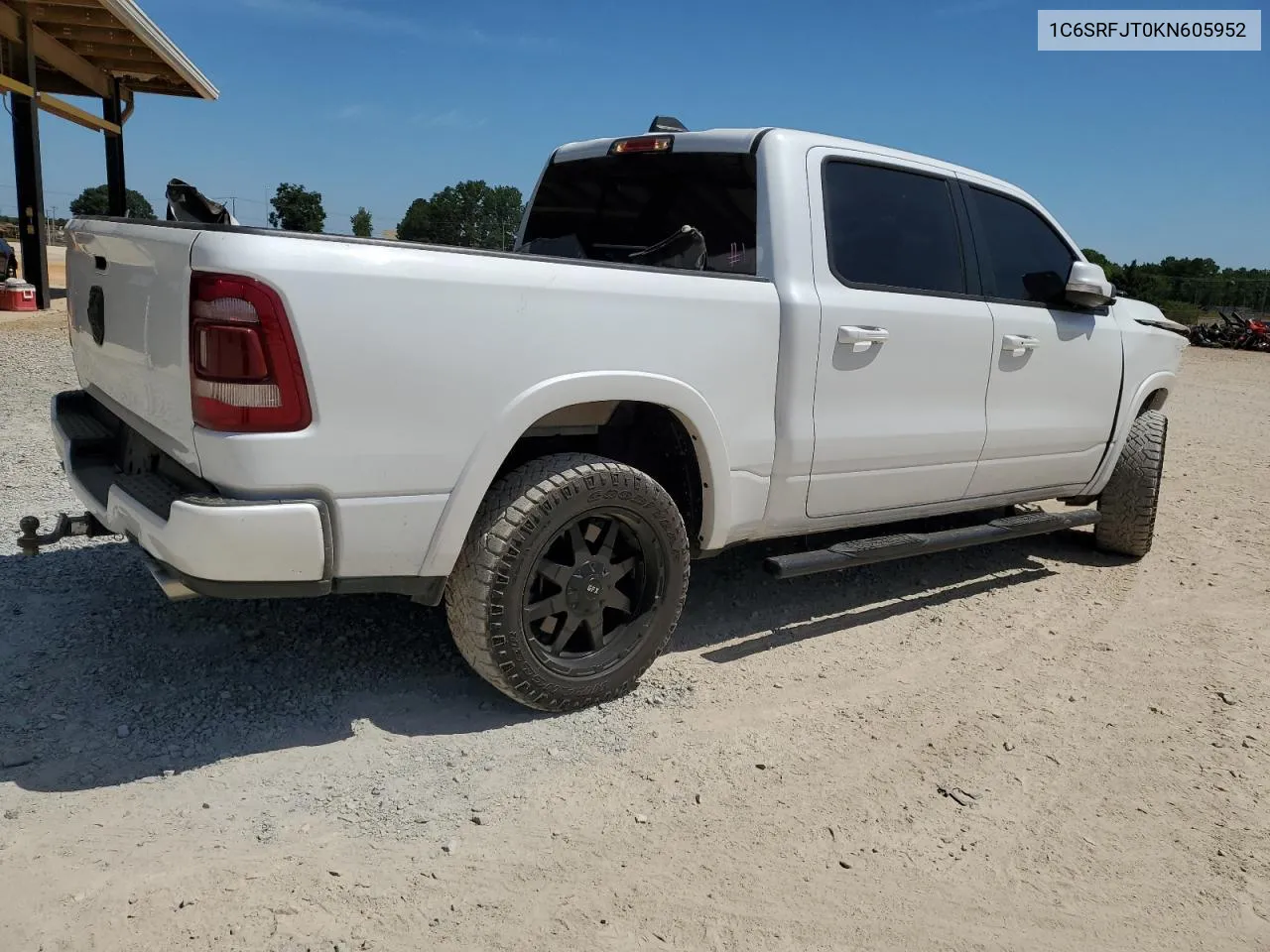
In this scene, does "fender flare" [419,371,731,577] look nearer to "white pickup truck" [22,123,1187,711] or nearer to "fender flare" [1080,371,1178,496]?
"white pickup truck" [22,123,1187,711]

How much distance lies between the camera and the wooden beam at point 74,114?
13.4 meters

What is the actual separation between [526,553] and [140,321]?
1.31 metres

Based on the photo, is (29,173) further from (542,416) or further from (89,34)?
(542,416)

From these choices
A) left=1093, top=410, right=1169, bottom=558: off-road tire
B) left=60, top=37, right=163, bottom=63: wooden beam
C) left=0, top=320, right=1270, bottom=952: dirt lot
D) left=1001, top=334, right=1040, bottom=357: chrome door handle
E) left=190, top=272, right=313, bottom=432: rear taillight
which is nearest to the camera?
left=0, top=320, right=1270, bottom=952: dirt lot

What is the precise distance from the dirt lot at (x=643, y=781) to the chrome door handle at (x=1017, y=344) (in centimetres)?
124

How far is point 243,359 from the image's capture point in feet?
8.32

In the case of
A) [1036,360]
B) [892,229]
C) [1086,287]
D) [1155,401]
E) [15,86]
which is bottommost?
[1155,401]

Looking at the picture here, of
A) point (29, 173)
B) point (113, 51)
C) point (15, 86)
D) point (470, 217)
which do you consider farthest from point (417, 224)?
point (113, 51)

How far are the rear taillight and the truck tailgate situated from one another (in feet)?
0.21

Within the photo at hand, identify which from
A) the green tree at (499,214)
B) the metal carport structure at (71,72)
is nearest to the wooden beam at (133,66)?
the metal carport structure at (71,72)

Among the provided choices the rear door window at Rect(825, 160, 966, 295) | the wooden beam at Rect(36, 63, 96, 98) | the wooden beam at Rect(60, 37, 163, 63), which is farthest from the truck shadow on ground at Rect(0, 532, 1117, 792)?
the wooden beam at Rect(36, 63, 96, 98)

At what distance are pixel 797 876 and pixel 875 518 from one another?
1953 mm

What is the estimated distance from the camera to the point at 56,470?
5758 mm

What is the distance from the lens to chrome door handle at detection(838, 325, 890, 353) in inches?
147
